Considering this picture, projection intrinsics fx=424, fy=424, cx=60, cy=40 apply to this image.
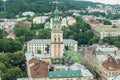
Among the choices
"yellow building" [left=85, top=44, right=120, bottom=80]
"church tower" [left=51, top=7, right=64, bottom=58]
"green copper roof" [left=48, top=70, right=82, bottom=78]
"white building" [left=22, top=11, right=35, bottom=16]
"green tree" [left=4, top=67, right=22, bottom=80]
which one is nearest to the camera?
"green tree" [left=4, top=67, right=22, bottom=80]

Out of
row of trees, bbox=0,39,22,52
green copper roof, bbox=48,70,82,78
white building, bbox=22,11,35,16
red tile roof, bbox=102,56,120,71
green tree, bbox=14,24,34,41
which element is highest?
red tile roof, bbox=102,56,120,71

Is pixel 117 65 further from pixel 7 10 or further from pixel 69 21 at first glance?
pixel 7 10

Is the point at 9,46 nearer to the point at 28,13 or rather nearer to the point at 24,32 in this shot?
the point at 24,32

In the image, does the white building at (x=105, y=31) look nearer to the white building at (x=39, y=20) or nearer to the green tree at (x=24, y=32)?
the green tree at (x=24, y=32)

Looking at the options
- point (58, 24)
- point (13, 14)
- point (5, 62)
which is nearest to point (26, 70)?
point (5, 62)

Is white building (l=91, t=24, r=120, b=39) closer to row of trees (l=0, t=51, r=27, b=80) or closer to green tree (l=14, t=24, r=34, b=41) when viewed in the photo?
green tree (l=14, t=24, r=34, b=41)

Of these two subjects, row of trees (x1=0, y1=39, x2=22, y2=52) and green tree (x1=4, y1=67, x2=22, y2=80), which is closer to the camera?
green tree (x1=4, y1=67, x2=22, y2=80)

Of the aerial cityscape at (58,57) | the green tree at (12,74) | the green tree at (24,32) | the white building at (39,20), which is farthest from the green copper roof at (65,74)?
the white building at (39,20)

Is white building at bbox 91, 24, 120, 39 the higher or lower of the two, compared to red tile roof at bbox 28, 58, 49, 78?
lower

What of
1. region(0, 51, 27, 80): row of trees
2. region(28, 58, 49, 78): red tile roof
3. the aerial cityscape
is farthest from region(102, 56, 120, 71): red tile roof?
region(0, 51, 27, 80): row of trees
